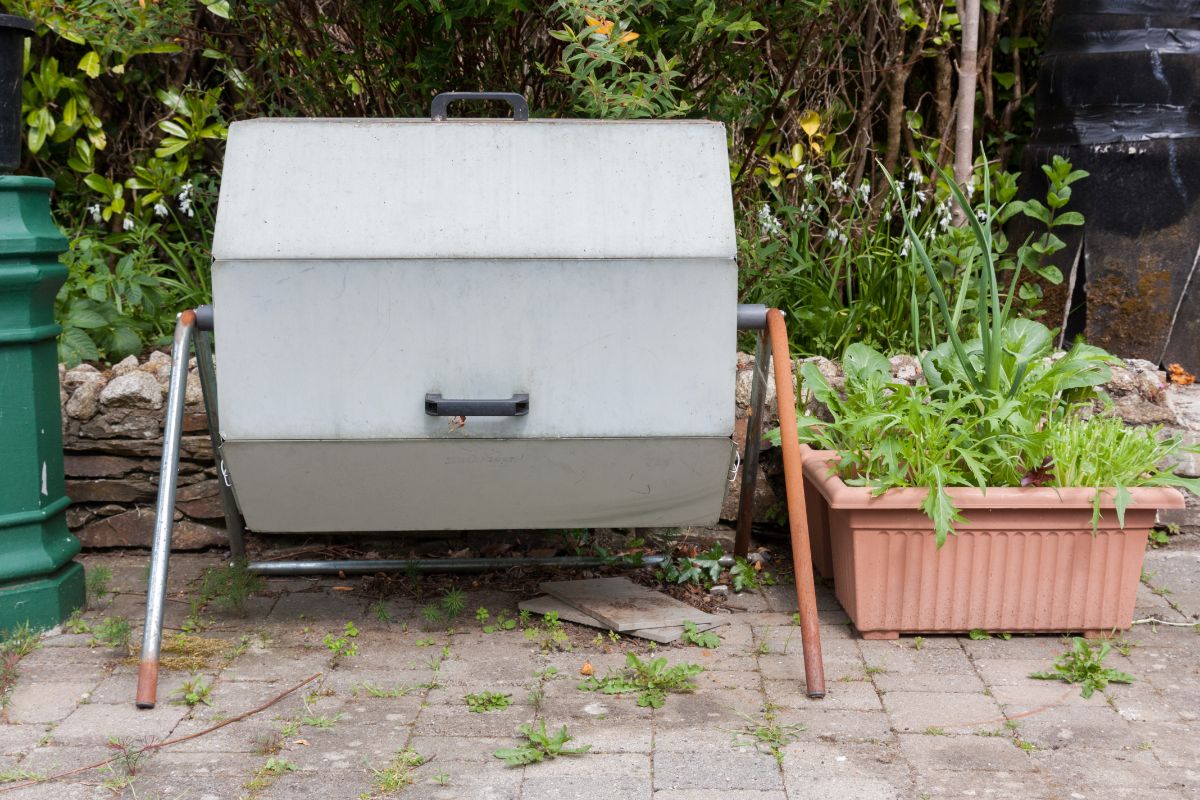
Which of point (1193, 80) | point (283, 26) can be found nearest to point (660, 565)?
point (283, 26)

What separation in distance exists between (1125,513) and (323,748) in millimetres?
2020

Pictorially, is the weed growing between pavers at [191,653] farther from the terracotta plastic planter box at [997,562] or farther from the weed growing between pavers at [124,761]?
the terracotta plastic planter box at [997,562]

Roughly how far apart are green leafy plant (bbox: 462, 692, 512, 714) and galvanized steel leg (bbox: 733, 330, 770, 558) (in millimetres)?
1069

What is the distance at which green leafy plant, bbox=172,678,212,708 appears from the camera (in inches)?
111

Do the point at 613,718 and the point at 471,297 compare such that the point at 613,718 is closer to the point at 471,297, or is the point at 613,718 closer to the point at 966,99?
the point at 471,297

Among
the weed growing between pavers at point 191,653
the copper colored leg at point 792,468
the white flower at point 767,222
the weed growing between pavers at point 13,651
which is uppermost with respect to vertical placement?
the white flower at point 767,222

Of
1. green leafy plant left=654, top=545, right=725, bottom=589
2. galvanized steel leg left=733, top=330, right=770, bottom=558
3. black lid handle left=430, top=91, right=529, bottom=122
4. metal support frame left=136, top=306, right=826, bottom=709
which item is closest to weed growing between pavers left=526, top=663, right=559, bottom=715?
metal support frame left=136, top=306, right=826, bottom=709

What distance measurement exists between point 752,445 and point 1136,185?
1.86 m

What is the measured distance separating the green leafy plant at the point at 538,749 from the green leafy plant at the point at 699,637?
0.67 m

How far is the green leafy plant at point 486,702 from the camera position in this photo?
2.78 meters

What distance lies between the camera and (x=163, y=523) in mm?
2887

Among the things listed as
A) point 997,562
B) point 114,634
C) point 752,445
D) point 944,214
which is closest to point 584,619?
point 752,445

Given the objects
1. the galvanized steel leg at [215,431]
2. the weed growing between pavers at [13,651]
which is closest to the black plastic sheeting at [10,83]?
the galvanized steel leg at [215,431]

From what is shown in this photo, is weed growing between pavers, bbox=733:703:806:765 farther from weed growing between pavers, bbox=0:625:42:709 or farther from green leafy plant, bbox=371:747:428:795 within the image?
weed growing between pavers, bbox=0:625:42:709
